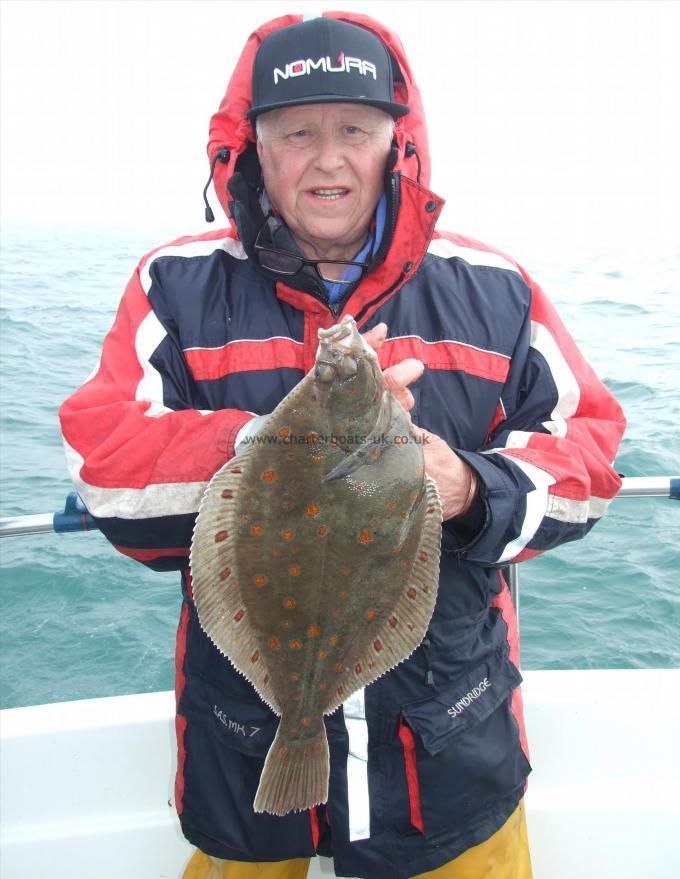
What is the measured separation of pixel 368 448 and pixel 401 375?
264mm

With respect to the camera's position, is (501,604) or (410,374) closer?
(410,374)

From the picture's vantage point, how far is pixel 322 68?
2443 millimetres

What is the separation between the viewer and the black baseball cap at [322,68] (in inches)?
96.0

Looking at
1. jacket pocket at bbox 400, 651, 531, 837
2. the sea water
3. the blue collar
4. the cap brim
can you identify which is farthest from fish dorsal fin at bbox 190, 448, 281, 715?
the sea water

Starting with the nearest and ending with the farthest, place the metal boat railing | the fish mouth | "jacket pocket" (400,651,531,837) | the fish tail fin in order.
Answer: the fish mouth, the fish tail fin, "jacket pocket" (400,651,531,837), the metal boat railing

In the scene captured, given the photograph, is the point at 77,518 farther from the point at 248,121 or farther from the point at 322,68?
the point at 322,68

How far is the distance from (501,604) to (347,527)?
0.95 m

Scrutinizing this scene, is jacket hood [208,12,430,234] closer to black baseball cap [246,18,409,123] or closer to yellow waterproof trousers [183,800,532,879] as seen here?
black baseball cap [246,18,409,123]

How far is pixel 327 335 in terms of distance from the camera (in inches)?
74.5

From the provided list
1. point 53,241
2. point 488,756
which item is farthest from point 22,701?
point 53,241

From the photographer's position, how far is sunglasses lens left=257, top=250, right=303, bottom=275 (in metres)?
2.47

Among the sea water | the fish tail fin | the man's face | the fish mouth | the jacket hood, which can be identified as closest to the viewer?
the fish mouth

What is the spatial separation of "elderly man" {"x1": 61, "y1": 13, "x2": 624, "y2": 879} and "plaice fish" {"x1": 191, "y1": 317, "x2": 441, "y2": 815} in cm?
18

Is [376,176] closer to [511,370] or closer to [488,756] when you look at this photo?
[511,370]
